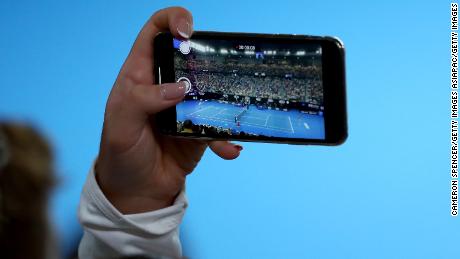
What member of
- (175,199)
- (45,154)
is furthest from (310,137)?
(45,154)

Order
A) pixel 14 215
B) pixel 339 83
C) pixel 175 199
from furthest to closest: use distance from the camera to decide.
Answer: pixel 175 199, pixel 339 83, pixel 14 215

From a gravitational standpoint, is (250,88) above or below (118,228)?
above

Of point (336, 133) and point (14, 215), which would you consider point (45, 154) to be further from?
point (336, 133)

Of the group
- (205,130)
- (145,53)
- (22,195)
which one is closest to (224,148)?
(205,130)

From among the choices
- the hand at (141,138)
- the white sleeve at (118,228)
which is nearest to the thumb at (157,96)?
the hand at (141,138)

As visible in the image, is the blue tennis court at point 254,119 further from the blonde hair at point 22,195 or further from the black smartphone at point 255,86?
the blonde hair at point 22,195

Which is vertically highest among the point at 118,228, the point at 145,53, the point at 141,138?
the point at 145,53

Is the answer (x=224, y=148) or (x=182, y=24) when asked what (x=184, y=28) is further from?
(x=224, y=148)
